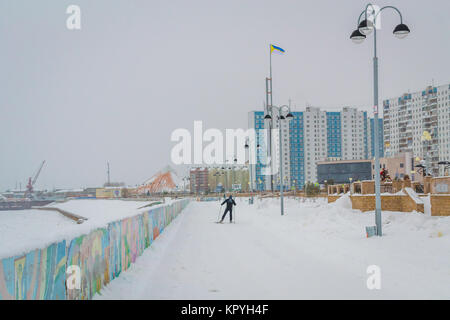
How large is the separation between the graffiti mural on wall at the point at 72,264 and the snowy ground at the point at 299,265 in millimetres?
346

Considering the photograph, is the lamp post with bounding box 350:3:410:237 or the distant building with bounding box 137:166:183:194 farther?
the distant building with bounding box 137:166:183:194

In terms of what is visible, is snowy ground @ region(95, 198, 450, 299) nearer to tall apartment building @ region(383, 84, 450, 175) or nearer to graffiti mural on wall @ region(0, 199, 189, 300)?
graffiti mural on wall @ region(0, 199, 189, 300)

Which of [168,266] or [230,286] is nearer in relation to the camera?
[230,286]

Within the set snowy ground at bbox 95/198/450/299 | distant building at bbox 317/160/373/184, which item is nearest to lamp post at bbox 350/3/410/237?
snowy ground at bbox 95/198/450/299

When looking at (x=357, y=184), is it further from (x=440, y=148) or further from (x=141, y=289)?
(x=440, y=148)

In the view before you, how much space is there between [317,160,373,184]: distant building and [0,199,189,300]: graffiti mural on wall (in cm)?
11912

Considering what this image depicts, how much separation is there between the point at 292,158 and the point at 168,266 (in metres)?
153

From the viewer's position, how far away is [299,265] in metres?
8.88

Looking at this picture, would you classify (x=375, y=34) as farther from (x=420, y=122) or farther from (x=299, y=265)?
(x=420, y=122)

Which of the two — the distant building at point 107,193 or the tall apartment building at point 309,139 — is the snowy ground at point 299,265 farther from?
the tall apartment building at point 309,139

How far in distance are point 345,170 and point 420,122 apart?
2933 centimetres

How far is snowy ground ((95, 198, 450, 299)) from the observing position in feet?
21.2
